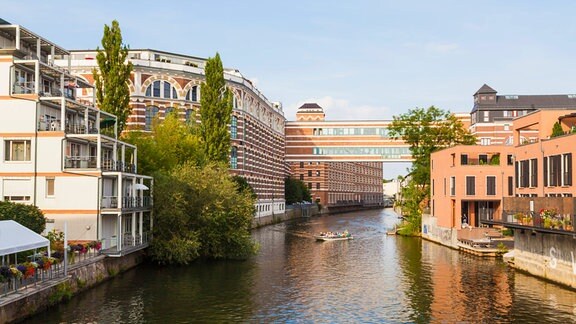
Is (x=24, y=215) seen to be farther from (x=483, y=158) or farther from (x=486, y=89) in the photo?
(x=486, y=89)

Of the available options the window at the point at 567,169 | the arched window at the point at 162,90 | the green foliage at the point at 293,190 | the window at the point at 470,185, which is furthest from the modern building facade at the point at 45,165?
the green foliage at the point at 293,190

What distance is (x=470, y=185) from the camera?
6781 centimetres

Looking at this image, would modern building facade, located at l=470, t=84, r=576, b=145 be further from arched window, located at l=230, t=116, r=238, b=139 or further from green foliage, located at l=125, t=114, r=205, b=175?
green foliage, located at l=125, t=114, r=205, b=175

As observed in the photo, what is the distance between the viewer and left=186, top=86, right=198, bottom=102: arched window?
91.4 metres

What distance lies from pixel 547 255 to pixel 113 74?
136 feet

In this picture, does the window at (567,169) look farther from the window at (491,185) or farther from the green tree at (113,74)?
the green tree at (113,74)

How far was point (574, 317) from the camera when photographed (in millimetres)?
31609

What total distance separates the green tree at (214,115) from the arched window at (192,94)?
1846 cm

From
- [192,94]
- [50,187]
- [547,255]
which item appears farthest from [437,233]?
[50,187]

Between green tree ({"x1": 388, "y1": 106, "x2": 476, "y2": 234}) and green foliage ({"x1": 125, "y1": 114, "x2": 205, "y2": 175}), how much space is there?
107ft

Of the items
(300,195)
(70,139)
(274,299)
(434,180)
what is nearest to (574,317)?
(274,299)

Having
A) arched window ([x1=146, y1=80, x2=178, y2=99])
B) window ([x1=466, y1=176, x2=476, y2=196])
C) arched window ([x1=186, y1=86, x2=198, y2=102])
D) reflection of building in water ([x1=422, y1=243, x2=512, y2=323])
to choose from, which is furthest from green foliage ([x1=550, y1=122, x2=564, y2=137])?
arched window ([x1=186, y1=86, x2=198, y2=102])

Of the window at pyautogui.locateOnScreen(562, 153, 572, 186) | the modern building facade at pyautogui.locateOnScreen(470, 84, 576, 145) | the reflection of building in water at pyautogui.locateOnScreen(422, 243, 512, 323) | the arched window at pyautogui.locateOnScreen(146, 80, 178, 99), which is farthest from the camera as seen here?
the modern building facade at pyautogui.locateOnScreen(470, 84, 576, 145)

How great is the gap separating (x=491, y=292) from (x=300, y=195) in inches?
4406
